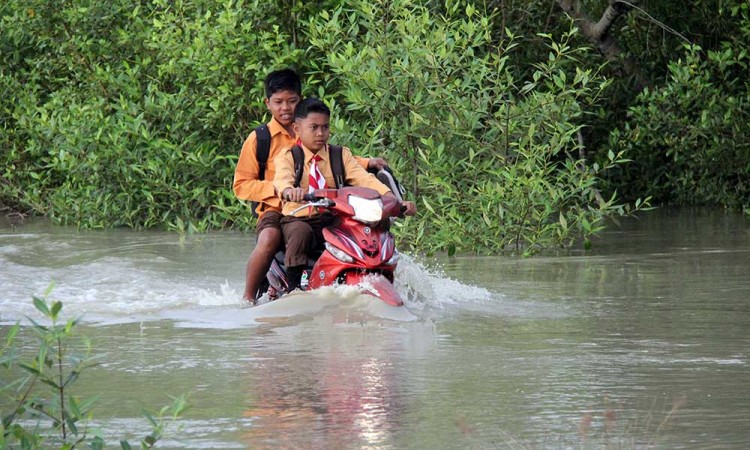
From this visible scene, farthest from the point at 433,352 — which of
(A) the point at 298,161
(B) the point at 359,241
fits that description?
(A) the point at 298,161

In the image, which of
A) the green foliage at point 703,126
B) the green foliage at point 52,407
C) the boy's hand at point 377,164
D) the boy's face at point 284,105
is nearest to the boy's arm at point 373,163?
the boy's hand at point 377,164

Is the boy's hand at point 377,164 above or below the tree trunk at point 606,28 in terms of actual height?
below

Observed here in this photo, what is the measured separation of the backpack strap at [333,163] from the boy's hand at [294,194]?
1.40ft

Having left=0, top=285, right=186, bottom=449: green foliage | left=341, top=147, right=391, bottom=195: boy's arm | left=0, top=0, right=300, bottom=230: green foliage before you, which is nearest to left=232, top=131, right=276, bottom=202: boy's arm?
left=341, top=147, right=391, bottom=195: boy's arm

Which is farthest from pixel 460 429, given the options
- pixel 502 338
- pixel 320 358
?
pixel 502 338

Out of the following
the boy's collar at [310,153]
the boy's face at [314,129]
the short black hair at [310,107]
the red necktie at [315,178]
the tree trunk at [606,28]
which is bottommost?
the red necktie at [315,178]

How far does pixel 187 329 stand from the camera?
8.81 meters

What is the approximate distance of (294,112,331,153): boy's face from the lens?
9.48 m

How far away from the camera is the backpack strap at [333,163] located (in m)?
9.53

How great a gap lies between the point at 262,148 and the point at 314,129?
1.98 ft

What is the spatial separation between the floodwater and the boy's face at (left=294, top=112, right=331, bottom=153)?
1.10 meters

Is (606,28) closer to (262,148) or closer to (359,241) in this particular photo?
(262,148)

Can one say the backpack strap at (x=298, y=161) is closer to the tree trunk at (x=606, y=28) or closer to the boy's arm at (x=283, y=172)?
the boy's arm at (x=283, y=172)

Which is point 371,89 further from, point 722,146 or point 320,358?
point 320,358
